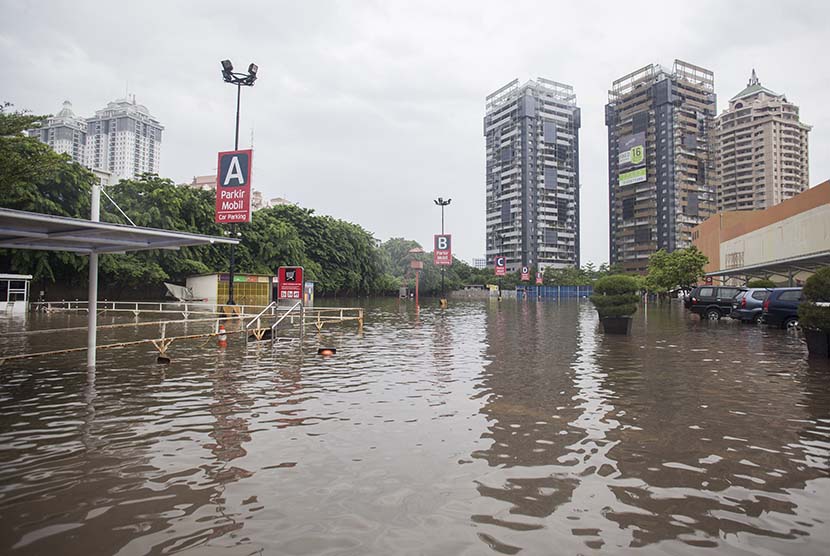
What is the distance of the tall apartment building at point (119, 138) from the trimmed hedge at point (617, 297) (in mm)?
152052

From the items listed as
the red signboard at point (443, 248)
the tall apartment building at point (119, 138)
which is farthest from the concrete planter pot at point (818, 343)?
the tall apartment building at point (119, 138)

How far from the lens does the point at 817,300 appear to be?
38.0 ft

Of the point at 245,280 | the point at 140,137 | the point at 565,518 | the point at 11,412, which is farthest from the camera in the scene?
the point at 140,137

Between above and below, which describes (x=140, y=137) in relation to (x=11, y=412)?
above

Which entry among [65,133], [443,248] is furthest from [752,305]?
[65,133]

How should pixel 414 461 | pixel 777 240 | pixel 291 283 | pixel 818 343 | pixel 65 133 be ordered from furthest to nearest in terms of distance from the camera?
1. pixel 65 133
2. pixel 777 240
3. pixel 291 283
4. pixel 818 343
5. pixel 414 461

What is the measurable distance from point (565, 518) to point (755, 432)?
12.4 feet

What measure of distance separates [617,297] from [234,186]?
14322 mm

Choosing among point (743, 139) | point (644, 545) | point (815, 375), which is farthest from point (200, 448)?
point (743, 139)

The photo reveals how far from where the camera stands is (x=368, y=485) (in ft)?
15.1

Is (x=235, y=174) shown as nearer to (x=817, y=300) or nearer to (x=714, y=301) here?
(x=817, y=300)

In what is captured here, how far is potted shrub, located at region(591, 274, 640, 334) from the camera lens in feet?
61.2

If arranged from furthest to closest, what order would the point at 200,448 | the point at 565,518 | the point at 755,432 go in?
the point at 755,432 < the point at 200,448 < the point at 565,518

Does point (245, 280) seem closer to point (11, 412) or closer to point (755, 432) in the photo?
point (11, 412)
